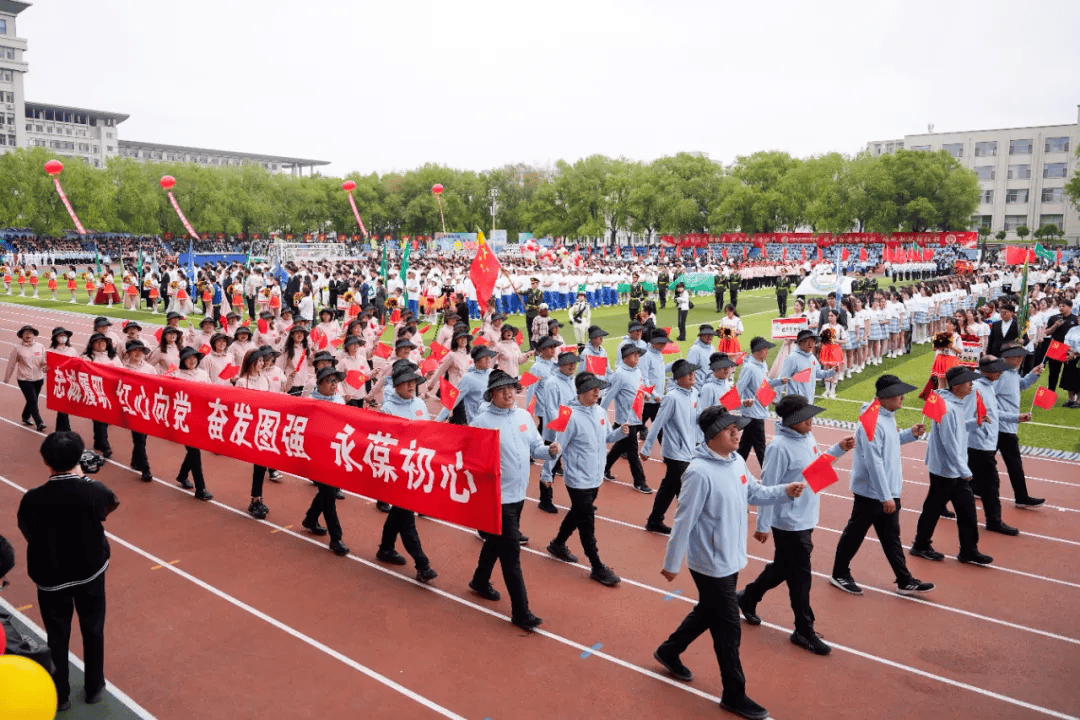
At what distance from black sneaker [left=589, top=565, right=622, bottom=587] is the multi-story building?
75317 mm

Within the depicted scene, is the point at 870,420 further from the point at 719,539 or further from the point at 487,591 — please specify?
the point at 487,591

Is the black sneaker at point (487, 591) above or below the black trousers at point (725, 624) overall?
below

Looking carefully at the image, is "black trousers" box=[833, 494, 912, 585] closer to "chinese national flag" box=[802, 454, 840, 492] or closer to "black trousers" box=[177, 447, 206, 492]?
"chinese national flag" box=[802, 454, 840, 492]

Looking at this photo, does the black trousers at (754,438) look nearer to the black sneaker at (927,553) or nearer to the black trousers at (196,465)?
the black sneaker at (927,553)

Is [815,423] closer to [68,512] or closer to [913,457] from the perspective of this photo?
[913,457]

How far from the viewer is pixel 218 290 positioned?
88.0 feet

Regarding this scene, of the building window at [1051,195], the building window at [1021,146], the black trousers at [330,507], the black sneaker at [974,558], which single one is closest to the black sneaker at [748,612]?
the black sneaker at [974,558]

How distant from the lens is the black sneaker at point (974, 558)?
7496mm

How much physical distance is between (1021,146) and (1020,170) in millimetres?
2313

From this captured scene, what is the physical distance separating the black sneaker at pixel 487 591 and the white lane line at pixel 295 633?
138 cm

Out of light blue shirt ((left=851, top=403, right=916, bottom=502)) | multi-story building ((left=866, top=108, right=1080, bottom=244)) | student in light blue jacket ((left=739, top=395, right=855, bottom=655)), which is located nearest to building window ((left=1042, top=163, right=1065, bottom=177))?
multi-story building ((left=866, top=108, right=1080, bottom=244))

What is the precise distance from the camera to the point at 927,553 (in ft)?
25.1

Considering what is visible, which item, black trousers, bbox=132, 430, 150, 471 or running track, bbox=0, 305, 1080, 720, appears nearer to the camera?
running track, bbox=0, 305, 1080, 720

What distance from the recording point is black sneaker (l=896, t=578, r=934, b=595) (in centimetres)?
679
